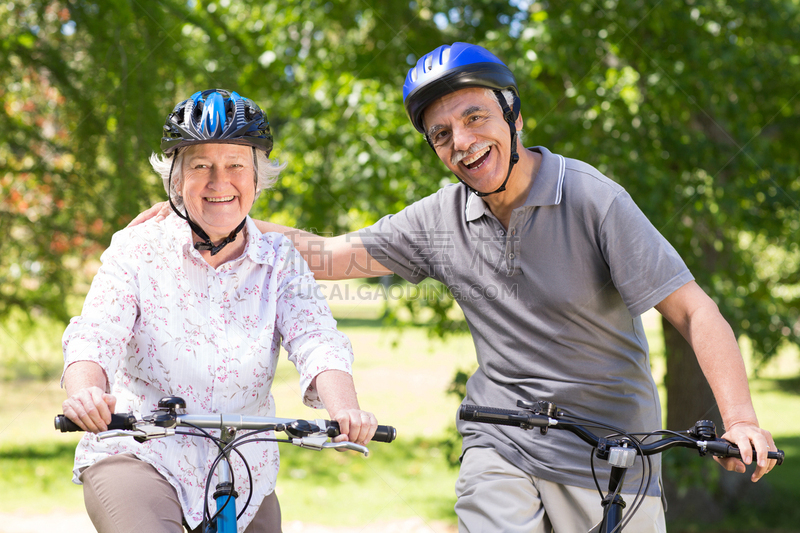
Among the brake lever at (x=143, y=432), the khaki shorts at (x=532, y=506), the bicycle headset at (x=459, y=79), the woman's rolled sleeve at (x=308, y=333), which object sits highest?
the bicycle headset at (x=459, y=79)

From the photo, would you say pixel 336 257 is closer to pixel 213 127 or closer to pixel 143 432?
pixel 213 127

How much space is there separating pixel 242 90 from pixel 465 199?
3848 millimetres

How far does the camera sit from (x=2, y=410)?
11195 mm

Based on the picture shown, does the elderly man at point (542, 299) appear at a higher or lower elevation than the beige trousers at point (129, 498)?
higher

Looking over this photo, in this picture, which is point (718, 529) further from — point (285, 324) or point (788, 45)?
point (285, 324)

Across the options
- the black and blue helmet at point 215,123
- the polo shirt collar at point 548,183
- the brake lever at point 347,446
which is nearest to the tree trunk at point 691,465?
the polo shirt collar at point 548,183

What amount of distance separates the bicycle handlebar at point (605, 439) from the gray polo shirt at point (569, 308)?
0.34 meters

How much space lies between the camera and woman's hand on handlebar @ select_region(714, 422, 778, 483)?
2102 mm

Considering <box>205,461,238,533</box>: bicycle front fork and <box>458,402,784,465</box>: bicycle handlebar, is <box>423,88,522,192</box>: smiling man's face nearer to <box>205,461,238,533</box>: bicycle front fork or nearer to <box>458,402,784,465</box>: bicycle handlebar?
<box>458,402,784,465</box>: bicycle handlebar

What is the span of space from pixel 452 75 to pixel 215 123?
2.97 ft

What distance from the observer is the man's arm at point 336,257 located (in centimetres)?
328

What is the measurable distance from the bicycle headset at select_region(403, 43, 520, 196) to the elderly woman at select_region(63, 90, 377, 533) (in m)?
0.62

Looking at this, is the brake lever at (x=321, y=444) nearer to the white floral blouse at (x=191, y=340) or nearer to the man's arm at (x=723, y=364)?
the white floral blouse at (x=191, y=340)

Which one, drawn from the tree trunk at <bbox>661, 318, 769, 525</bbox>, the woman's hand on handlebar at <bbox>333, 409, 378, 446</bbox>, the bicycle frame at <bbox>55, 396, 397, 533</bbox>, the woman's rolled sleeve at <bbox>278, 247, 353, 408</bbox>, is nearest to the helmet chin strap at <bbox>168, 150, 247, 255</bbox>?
the woman's rolled sleeve at <bbox>278, 247, 353, 408</bbox>
